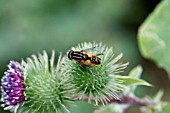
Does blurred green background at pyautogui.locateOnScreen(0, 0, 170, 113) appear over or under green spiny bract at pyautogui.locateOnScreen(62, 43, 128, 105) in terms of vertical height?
over

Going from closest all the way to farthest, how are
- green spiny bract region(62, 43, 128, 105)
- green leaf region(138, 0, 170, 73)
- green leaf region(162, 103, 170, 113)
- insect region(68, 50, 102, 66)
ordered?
insect region(68, 50, 102, 66) → green spiny bract region(62, 43, 128, 105) → green leaf region(162, 103, 170, 113) → green leaf region(138, 0, 170, 73)

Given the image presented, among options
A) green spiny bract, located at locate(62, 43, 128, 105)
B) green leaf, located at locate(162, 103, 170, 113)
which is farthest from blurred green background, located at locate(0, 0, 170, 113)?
green spiny bract, located at locate(62, 43, 128, 105)

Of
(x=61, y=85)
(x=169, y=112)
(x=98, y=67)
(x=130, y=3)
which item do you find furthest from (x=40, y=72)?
(x=130, y=3)

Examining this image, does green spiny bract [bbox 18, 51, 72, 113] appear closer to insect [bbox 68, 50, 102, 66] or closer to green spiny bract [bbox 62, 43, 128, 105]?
green spiny bract [bbox 62, 43, 128, 105]

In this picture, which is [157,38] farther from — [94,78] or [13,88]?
[13,88]

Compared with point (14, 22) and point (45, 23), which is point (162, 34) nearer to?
point (45, 23)

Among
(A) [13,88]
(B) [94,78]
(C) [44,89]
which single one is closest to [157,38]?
(B) [94,78]

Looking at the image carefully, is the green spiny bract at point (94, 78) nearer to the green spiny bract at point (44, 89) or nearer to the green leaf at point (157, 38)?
the green spiny bract at point (44, 89)
